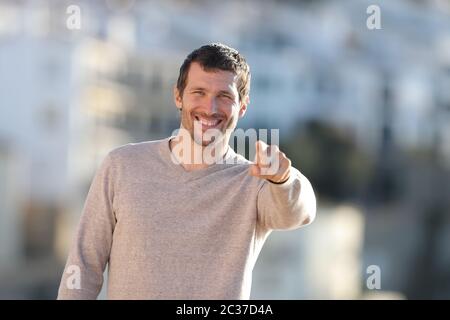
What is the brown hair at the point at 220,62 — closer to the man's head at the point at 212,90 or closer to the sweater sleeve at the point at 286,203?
the man's head at the point at 212,90

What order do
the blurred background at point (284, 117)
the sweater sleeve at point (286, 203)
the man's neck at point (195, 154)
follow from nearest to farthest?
the sweater sleeve at point (286, 203)
the man's neck at point (195, 154)
the blurred background at point (284, 117)

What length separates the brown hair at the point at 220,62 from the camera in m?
1.45

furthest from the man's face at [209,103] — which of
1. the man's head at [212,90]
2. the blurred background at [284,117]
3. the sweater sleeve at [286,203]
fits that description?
the blurred background at [284,117]

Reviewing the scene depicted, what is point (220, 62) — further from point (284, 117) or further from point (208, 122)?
point (284, 117)

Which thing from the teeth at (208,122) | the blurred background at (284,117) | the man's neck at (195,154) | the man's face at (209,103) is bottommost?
the blurred background at (284,117)

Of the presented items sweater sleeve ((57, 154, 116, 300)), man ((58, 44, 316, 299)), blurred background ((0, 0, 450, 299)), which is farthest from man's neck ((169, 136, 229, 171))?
blurred background ((0, 0, 450, 299))

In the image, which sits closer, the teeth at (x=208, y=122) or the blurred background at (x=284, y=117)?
the teeth at (x=208, y=122)

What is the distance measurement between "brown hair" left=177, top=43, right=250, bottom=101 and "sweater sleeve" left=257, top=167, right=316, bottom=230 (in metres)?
0.16

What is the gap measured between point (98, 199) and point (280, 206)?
28cm

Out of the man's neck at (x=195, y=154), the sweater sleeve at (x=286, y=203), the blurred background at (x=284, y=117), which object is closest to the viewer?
the sweater sleeve at (x=286, y=203)

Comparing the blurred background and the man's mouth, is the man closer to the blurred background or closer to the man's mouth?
the man's mouth

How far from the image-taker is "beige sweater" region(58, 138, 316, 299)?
138 centimetres

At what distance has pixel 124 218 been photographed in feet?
4.62

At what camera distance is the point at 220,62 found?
1445 millimetres
